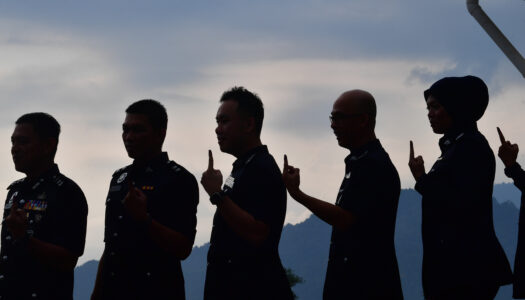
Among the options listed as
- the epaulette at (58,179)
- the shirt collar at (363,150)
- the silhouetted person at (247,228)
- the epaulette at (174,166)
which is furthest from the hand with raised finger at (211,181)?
the epaulette at (58,179)

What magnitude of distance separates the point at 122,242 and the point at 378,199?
7.85ft

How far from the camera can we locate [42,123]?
26.6ft

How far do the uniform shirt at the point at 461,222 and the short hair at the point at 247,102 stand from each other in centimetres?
158

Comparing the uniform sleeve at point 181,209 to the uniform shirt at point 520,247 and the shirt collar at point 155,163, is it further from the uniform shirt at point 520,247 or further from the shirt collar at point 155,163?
the uniform shirt at point 520,247

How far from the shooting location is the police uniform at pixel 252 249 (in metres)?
6.88

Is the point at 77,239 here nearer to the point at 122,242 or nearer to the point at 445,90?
the point at 122,242

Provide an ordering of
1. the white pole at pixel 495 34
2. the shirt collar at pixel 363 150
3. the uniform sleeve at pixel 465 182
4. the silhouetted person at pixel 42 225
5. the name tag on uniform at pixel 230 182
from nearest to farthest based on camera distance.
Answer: the uniform sleeve at pixel 465 182
the shirt collar at pixel 363 150
the name tag on uniform at pixel 230 182
the silhouetted person at pixel 42 225
the white pole at pixel 495 34

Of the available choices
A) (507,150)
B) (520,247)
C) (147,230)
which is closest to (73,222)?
(147,230)

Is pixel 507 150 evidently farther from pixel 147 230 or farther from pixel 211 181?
pixel 147 230

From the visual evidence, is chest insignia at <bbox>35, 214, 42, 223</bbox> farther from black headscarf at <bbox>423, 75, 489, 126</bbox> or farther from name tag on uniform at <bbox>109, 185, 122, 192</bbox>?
black headscarf at <bbox>423, 75, 489, 126</bbox>

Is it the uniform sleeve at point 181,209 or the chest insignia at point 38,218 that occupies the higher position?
the chest insignia at point 38,218

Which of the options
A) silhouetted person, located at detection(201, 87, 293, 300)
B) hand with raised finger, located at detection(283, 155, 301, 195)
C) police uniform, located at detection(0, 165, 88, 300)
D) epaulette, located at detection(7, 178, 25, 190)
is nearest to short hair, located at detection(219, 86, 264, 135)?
silhouetted person, located at detection(201, 87, 293, 300)

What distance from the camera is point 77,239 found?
301 inches

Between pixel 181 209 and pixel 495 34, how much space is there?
1375 centimetres
